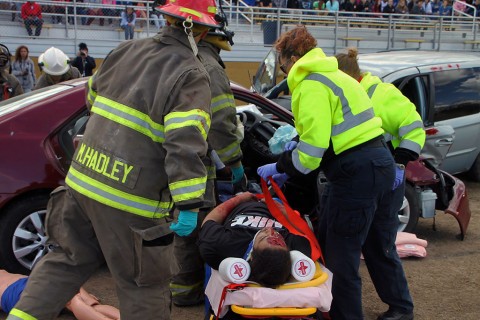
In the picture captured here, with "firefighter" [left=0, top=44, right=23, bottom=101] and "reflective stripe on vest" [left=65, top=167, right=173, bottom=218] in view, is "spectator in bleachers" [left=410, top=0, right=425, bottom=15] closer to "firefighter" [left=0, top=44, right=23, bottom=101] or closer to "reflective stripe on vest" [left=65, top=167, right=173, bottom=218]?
"firefighter" [left=0, top=44, right=23, bottom=101]

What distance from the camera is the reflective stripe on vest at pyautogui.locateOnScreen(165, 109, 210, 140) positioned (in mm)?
2840

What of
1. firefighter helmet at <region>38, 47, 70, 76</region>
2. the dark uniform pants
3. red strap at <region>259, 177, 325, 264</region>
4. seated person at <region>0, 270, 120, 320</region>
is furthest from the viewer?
firefighter helmet at <region>38, 47, 70, 76</region>

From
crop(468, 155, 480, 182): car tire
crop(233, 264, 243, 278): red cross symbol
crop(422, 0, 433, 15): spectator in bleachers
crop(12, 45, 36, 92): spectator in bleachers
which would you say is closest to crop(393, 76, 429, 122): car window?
crop(468, 155, 480, 182): car tire

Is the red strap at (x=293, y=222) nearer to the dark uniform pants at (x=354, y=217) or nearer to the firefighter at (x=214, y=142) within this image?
the dark uniform pants at (x=354, y=217)

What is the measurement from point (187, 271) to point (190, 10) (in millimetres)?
1914

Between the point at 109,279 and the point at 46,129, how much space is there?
115cm

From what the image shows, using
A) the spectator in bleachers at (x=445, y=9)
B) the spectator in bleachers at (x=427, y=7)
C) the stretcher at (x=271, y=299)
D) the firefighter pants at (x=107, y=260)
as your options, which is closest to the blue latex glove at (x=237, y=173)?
the stretcher at (x=271, y=299)

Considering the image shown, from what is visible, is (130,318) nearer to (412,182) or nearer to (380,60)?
(412,182)

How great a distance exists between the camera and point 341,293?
12.4 feet

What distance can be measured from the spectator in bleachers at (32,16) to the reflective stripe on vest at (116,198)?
Answer: 12.0m

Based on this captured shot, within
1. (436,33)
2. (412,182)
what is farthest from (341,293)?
(436,33)

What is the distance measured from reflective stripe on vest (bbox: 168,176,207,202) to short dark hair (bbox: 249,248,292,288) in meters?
0.65

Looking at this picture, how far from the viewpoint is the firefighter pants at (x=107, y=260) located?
9.75 ft

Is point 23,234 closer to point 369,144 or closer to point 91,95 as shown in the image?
point 91,95
